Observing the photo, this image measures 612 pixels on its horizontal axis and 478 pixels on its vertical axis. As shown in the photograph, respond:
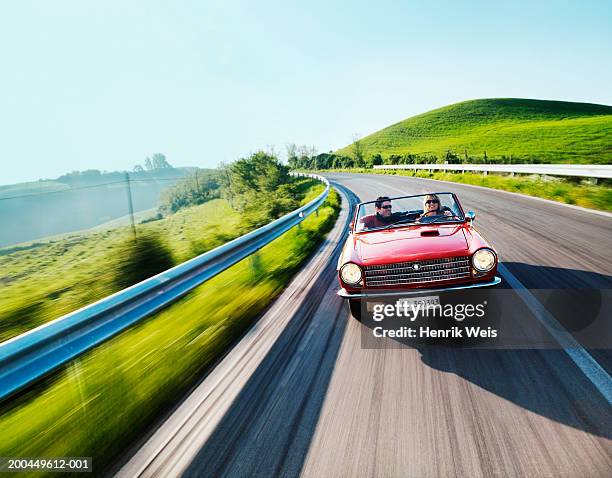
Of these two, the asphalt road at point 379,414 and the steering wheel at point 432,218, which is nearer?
the asphalt road at point 379,414

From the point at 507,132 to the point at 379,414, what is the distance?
83584 millimetres

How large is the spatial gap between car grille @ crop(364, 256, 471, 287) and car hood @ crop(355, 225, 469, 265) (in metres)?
0.06

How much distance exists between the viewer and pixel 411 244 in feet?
13.8

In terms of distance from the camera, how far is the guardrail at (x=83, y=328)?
7.43 feet

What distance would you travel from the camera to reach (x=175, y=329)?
4641 mm

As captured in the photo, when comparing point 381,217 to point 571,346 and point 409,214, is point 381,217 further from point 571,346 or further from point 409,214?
point 571,346

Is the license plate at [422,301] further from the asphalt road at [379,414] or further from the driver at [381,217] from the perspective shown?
the driver at [381,217]

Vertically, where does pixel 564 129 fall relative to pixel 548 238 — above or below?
above

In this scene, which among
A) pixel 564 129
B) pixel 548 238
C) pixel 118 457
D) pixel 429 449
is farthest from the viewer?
pixel 564 129

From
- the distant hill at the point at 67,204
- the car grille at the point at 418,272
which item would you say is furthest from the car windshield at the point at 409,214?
the distant hill at the point at 67,204

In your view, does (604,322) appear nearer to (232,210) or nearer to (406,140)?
(232,210)

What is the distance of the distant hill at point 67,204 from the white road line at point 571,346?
24.9ft

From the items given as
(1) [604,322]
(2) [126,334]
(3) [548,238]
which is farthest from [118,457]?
(3) [548,238]

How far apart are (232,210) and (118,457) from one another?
21934 millimetres
